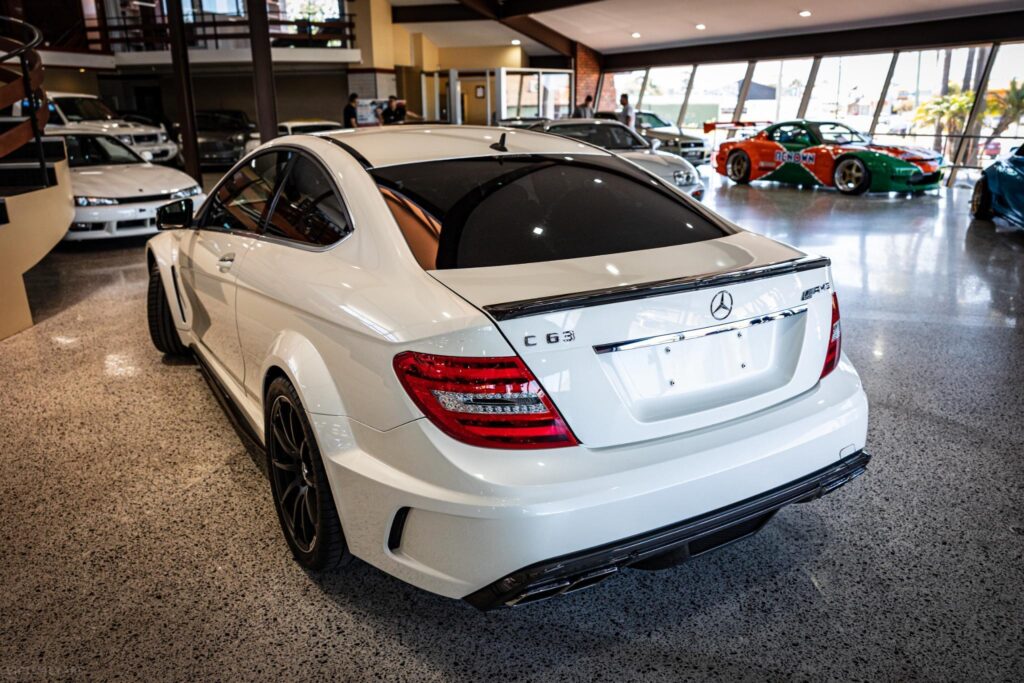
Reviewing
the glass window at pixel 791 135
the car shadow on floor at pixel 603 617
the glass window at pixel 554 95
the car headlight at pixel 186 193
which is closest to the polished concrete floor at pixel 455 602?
the car shadow on floor at pixel 603 617

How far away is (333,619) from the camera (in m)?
2.33

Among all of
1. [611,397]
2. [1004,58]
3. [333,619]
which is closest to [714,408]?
[611,397]

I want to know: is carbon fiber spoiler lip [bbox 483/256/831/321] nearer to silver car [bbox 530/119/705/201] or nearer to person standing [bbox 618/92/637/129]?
silver car [bbox 530/119/705/201]

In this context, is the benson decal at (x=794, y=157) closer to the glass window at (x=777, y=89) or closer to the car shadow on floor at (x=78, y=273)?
the glass window at (x=777, y=89)

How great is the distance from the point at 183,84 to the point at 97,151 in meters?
4.03

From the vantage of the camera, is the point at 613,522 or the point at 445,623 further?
the point at 445,623

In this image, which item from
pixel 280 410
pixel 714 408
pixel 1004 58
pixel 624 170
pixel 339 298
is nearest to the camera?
pixel 714 408

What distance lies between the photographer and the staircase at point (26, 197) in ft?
17.8

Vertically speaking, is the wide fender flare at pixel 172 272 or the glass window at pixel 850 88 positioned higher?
the glass window at pixel 850 88

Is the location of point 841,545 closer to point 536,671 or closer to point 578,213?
point 536,671

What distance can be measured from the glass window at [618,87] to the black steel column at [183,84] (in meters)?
16.9

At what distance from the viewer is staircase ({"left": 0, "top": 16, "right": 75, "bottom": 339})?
543 centimetres

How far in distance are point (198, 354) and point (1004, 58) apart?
1872 cm

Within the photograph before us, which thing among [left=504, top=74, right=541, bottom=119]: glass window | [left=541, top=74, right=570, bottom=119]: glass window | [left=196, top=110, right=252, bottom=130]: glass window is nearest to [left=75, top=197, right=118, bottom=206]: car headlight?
[left=196, top=110, right=252, bottom=130]: glass window
